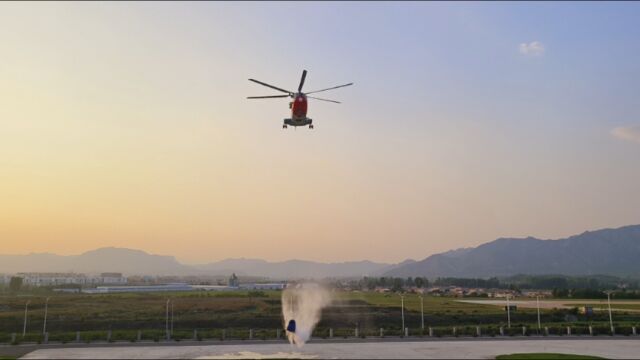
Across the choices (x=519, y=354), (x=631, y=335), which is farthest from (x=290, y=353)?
(x=631, y=335)

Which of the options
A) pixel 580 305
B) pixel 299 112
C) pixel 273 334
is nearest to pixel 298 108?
pixel 299 112

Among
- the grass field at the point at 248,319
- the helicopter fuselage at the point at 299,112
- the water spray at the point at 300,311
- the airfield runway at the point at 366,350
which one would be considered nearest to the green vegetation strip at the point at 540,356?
the airfield runway at the point at 366,350

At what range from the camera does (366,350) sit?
4328 cm

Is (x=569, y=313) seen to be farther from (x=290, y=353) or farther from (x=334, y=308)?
(x=290, y=353)

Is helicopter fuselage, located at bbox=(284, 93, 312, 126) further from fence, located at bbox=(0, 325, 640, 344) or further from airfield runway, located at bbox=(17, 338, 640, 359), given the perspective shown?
fence, located at bbox=(0, 325, 640, 344)

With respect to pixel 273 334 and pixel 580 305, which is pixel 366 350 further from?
pixel 580 305

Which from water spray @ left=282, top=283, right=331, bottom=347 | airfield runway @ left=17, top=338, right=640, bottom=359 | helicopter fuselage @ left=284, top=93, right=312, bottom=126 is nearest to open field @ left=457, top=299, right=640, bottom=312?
airfield runway @ left=17, top=338, right=640, bottom=359

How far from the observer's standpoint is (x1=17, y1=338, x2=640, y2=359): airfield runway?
1569 inches

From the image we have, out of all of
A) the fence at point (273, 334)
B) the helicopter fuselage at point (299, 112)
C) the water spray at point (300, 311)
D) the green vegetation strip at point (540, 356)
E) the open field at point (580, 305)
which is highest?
the helicopter fuselage at point (299, 112)

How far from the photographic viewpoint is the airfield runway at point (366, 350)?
3984 cm

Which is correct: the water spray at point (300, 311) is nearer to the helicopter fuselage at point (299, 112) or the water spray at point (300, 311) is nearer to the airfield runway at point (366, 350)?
the airfield runway at point (366, 350)

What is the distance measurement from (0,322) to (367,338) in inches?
2108

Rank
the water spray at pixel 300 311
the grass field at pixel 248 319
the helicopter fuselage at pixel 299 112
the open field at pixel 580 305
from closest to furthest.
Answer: the helicopter fuselage at pixel 299 112, the water spray at pixel 300 311, the grass field at pixel 248 319, the open field at pixel 580 305

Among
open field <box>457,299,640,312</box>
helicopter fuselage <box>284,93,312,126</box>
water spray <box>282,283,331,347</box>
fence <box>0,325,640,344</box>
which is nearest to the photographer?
helicopter fuselage <box>284,93,312,126</box>
